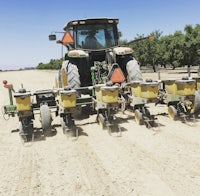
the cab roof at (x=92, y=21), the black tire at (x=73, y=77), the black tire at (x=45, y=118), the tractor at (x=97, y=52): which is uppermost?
the cab roof at (x=92, y=21)

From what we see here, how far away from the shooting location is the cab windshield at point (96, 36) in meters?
9.37

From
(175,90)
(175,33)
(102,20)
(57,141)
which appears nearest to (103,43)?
(102,20)

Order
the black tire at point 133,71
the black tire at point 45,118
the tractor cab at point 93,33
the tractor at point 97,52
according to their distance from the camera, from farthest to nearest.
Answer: the tractor cab at point 93,33, the tractor at point 97,52, the black tire at point 133,71, the black tire at point 45,118

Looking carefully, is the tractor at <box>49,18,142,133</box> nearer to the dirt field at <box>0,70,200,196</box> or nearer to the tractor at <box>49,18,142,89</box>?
the tractor at <box>49,18,142,89</box>

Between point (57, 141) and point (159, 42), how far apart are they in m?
37.9

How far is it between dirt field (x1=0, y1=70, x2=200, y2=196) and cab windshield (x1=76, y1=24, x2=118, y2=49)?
3.07 meters

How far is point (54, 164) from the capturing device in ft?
16.8

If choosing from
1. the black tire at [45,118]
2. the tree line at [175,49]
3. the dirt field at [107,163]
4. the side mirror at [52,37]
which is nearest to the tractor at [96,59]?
the side mirror at [52,37]

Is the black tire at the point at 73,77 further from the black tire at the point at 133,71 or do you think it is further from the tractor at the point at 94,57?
the black tire at the point at 133,71

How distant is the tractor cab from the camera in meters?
9.30

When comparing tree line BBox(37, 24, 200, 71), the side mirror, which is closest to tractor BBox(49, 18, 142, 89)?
the side mirror

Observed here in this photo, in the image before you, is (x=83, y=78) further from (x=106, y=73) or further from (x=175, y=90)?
(x=175, y=90)

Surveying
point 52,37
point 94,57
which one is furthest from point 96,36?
point 52,37

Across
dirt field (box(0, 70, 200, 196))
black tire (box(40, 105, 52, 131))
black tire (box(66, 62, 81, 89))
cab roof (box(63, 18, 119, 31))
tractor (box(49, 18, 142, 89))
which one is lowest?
dirt field (box(0, 70, 200, 196))
